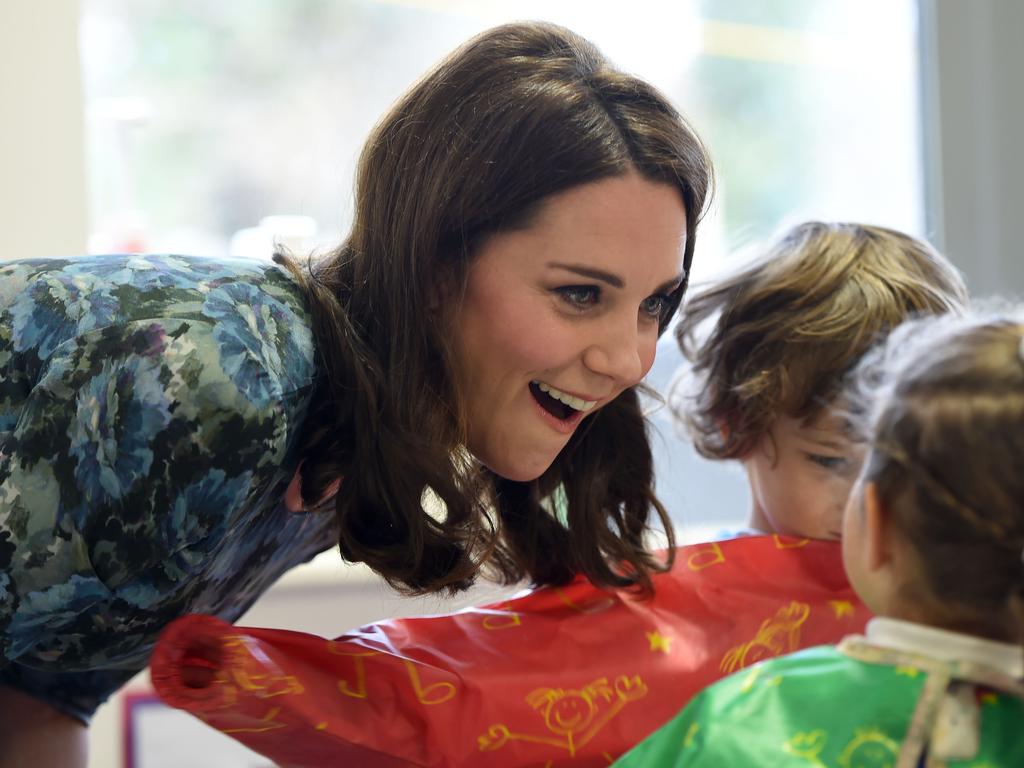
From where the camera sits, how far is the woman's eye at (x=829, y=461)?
1.26m

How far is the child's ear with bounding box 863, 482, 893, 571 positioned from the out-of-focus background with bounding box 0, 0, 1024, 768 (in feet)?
3.47

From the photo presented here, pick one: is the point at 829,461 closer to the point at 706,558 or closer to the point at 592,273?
the point at 706,558

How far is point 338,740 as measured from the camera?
3.18 feet

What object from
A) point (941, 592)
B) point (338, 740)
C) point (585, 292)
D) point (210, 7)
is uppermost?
point (210, 7)

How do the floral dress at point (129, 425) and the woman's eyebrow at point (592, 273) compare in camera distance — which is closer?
the floral dress at point (129, 425)

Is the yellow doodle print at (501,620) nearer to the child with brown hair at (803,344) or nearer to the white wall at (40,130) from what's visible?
the child with brown hair at (803,344)

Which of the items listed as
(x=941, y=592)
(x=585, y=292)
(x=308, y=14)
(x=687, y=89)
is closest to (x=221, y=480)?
(x=585, y=292)

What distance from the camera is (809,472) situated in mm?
1271

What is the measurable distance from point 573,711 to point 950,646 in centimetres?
42

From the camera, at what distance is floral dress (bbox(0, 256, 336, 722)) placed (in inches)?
33.6

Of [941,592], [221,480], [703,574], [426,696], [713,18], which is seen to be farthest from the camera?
[713,18]

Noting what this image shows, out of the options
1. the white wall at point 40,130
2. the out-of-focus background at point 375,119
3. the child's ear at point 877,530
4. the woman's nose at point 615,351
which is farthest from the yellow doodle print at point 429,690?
the white wall at point 40,130

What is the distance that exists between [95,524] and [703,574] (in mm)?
616

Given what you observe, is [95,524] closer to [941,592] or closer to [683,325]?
[941,592]
